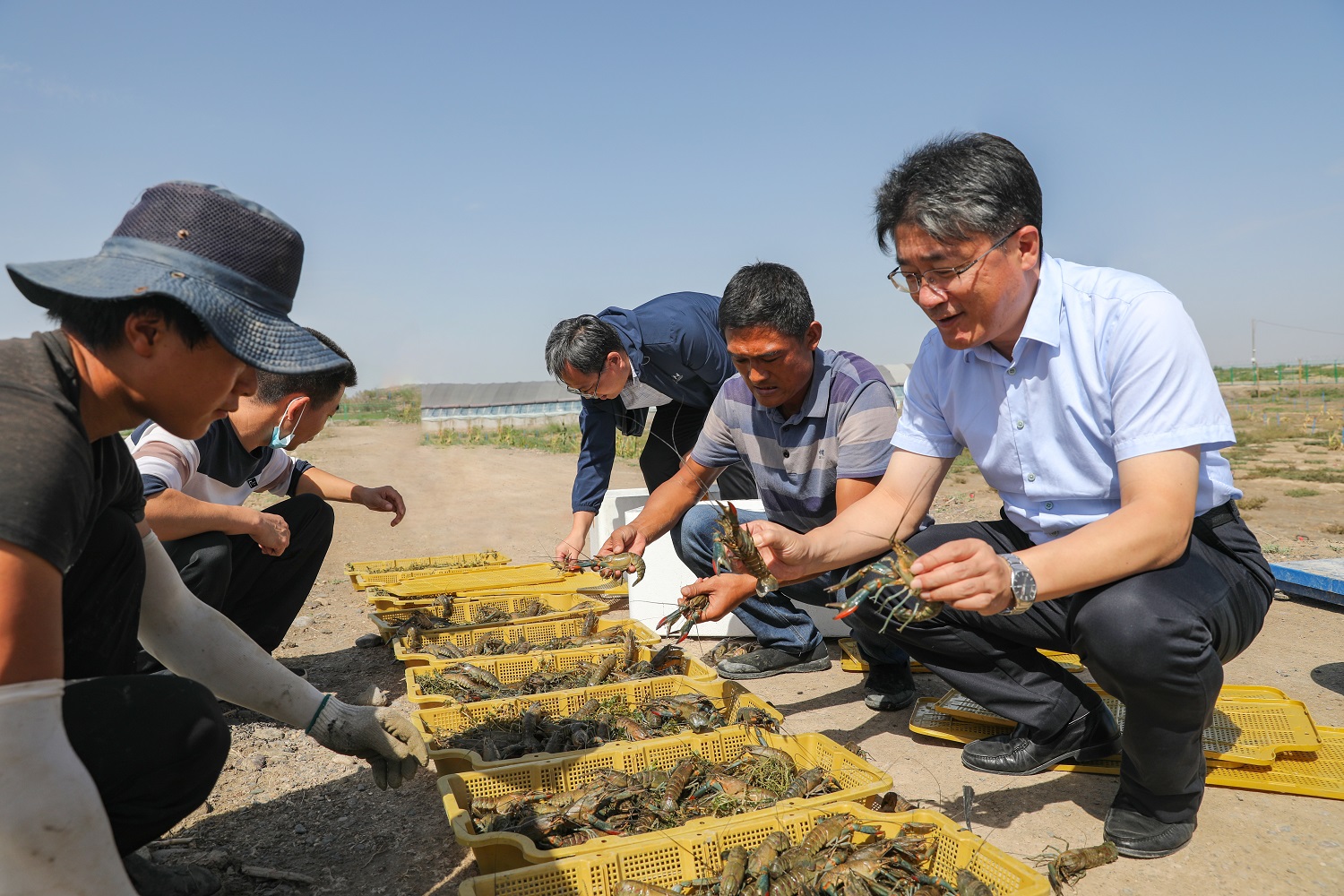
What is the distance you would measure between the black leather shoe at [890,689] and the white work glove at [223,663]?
2.79m

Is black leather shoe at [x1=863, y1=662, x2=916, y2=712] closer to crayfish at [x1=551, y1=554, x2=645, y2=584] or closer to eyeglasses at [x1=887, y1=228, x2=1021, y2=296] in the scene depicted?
crayfish at [x1=551, y1=554, x2=645, y2=584]

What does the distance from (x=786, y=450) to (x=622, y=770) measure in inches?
77.3

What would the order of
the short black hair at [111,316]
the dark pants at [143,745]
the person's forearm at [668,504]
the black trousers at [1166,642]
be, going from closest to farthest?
the short black hair at [111,316] < the dark pants at [143,745] < the black trousers at [1166,642] < the person's forearm at [668,504]

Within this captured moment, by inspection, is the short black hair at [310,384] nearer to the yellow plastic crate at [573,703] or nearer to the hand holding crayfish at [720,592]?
the yellow plastic crate at [573,703]

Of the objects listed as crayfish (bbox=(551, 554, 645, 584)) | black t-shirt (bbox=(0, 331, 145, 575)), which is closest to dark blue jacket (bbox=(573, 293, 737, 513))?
crayfish (bbox=(551, 554, 645, 584))

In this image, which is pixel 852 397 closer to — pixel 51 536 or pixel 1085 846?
pixel 1085 846

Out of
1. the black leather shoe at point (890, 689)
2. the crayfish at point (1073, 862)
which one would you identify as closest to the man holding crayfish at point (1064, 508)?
the crayfish at point (1073, 862)

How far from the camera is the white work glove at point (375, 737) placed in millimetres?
2816

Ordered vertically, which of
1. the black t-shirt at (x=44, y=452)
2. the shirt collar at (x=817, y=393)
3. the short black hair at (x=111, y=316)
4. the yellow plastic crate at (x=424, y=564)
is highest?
the short black hair at (x=111, y=316)

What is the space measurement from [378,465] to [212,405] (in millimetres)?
21916

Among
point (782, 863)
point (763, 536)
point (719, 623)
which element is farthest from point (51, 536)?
point (719, 623)

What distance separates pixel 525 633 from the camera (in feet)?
18.1

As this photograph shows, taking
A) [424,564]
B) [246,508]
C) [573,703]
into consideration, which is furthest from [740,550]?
[424,564]

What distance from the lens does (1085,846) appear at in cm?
304
